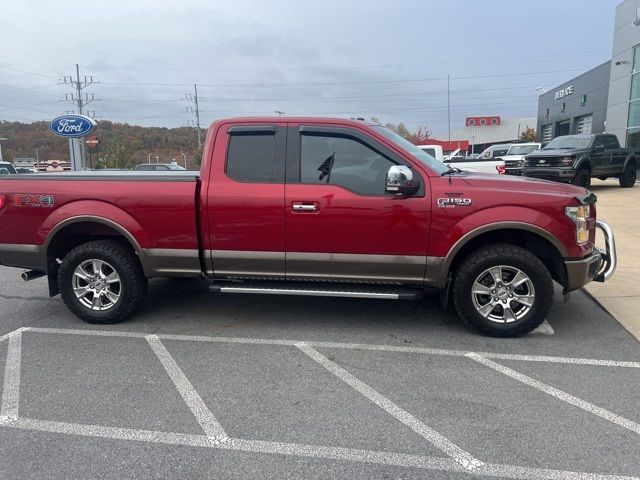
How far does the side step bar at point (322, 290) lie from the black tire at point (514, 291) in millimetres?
411

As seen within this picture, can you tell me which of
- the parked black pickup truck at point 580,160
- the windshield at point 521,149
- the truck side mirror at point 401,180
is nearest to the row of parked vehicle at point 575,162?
the parked black pickup truck at point 580,160

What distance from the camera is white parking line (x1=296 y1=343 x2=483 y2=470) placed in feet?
9.46

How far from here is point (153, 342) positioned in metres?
4.67

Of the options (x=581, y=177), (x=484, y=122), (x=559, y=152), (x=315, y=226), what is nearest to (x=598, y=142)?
(x=581, y=177)

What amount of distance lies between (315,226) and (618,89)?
85.2 feet

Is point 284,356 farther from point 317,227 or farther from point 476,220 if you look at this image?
point 476,220

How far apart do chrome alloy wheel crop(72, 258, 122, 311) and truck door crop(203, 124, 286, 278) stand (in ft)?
3.58

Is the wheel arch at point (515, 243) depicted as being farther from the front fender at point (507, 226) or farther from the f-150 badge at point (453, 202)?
the f-150 badge at point (453, 202)

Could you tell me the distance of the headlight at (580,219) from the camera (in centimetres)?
441

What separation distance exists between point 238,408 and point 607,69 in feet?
106

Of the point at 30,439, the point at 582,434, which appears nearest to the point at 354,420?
Result: the point at 582,434

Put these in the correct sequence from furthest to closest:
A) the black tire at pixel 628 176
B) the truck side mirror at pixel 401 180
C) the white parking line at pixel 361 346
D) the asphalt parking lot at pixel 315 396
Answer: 1. the black tire at pixel 628 176
2. the truck side mirror at pixel 401 180
3. the white parking line at pixel 361 346
4. the asphalt parking lot at pixel 315 396

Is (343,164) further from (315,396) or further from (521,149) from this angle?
(521,149)

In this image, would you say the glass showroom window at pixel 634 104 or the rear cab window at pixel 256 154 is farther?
the glass showroom window at pixel 634 104
